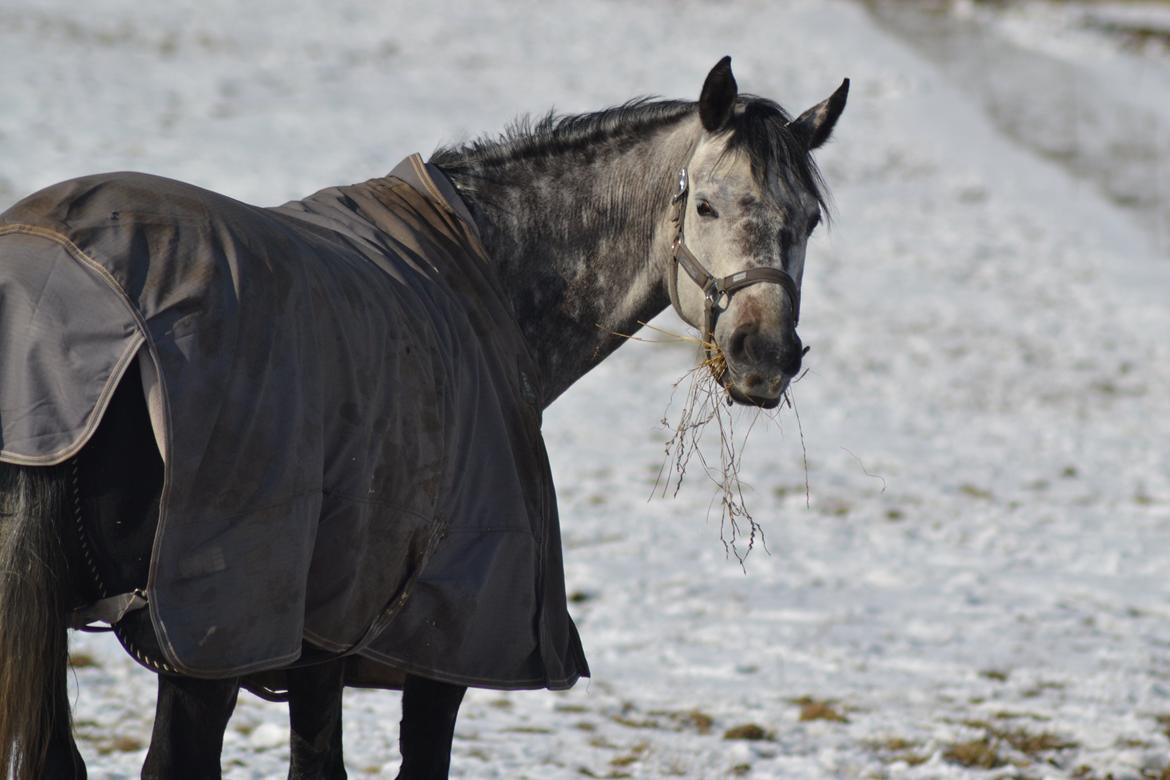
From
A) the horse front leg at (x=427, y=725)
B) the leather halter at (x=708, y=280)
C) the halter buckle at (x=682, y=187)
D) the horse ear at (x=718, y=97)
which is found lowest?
the horse front leg at (x=427, y=725)

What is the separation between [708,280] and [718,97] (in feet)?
1.50

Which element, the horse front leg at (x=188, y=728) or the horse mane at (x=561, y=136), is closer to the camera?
the horse front leg at (x=188, y=728)

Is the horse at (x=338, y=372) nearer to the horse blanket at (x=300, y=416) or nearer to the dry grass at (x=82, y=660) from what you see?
the horse blanket at (x=300, y=416)

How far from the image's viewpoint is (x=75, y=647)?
5.24 meters

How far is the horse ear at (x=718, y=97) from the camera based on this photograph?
10.0ft

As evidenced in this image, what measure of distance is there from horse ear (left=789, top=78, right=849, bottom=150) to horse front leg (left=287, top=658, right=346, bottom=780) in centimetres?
175

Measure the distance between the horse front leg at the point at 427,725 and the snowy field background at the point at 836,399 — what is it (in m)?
0.83

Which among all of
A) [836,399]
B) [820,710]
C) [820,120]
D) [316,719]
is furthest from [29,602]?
[836,399]

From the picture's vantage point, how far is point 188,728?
246 cm

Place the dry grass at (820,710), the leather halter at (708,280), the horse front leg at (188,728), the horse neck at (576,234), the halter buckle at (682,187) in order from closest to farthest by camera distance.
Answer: the horse front leg at (188,728) < the leather halter at (708,280) < the halter buckle at (682,187) < the horse neck at (576,234) < the dry grass at (820,710)

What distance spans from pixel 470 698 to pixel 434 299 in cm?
256

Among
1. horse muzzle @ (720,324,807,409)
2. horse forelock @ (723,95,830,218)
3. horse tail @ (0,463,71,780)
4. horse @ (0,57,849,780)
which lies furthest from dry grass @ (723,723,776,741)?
horse tail @ (0,463,71,780)

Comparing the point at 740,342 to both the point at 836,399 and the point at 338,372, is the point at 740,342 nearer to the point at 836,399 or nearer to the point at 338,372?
the point at 338,372

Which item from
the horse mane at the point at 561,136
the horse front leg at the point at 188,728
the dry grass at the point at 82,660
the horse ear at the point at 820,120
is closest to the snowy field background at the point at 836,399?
the dry grass at the point at 82,660
